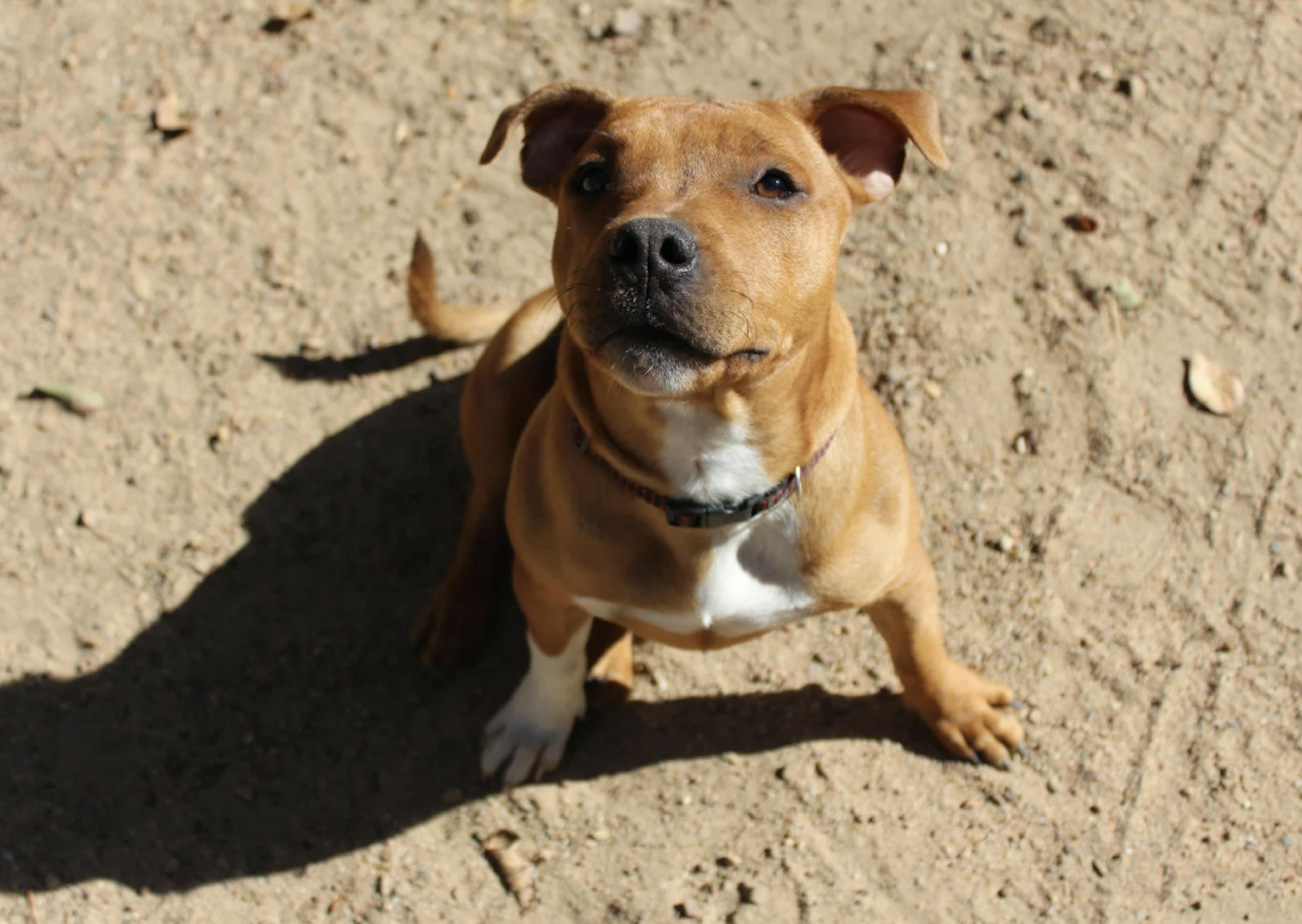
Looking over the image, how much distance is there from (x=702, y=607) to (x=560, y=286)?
99 cm

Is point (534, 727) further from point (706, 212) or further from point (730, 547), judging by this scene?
point (706, 212)

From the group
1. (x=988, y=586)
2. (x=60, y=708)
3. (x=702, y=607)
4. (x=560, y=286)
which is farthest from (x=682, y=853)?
(x=60, y=708)

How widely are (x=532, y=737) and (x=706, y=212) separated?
7.38ft

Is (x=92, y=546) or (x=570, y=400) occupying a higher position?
(x=570, y=400)

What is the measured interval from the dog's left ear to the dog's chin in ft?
2.90

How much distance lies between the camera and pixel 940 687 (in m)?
4.07

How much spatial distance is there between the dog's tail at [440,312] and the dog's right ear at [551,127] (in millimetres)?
1039

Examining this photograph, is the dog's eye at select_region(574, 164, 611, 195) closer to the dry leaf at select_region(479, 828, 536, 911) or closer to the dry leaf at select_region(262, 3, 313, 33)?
the dry leaf at select_region(479, 828, 536, 911)

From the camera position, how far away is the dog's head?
270 centimetres

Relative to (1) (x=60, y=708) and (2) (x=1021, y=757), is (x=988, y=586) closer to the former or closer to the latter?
(2) (x=1021, y=757)

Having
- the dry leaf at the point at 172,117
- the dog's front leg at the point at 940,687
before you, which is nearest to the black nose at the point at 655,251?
the dog's front leg at the point at 940,687

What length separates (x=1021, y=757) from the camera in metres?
4.25

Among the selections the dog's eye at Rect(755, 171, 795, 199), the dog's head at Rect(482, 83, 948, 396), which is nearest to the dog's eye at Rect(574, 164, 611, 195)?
the dog's head at Rect(482, 83, 948, 396)

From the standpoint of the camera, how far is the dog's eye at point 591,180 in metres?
3.09
